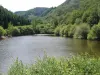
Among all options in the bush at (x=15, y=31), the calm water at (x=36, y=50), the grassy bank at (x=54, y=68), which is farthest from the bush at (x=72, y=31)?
the grassy bank at (x=54, y=68)

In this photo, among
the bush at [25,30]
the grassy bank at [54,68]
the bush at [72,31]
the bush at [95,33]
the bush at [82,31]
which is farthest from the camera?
the bush at [25,30]

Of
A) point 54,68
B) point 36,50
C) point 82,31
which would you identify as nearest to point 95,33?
point 82,31

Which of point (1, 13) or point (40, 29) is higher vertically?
point (1, 13)

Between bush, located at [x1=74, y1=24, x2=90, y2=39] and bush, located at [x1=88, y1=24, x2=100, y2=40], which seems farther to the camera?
bush, located at [x1=74, y1=24, x2=90, y2=39]

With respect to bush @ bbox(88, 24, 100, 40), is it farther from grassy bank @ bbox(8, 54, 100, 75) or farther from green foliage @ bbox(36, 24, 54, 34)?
grassy bank @ bbox(8, 54, 100, 75)

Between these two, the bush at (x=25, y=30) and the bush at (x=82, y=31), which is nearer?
the bush at (x=82, y=31)

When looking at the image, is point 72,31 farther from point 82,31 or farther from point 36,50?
point 36,50

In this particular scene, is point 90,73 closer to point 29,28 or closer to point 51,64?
point 51,64

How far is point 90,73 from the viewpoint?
18.8m

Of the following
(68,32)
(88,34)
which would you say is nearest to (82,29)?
(88,34)

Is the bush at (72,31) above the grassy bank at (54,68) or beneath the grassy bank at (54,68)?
beneath

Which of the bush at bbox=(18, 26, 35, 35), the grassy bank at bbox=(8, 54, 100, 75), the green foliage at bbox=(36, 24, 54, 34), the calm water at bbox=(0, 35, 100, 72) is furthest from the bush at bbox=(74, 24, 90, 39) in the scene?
the grassy bank at bbox=(8, 54, 100, 75)

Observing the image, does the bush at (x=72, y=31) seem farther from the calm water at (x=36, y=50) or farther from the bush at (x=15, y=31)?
the bush at (x=15, y=31)

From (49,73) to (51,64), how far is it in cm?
181
